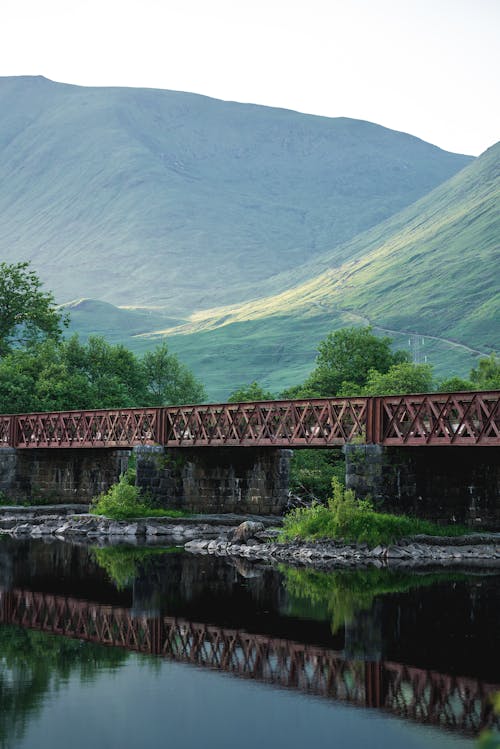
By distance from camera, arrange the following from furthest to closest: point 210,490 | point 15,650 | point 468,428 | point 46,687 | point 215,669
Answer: point 210,490 → point 468,428 → point 15,650 → point 215,669 → point 46,687

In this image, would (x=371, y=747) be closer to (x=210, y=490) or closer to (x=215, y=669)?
(x=215, y=669)

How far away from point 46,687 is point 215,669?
3.58 metres

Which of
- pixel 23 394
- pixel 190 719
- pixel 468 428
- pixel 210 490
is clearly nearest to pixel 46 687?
pixel 190 719

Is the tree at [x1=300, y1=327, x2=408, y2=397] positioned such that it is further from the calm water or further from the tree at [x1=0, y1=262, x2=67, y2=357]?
the calm water

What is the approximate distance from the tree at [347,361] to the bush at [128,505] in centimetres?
2536

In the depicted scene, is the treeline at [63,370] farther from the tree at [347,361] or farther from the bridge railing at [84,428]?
the tree at [347,361]

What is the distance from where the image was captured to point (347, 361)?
79250mm

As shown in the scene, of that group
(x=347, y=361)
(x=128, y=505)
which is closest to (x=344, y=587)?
(x=128, y=505)

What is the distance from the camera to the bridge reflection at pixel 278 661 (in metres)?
19.8

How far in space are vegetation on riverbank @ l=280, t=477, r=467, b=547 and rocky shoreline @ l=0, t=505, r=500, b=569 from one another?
321 mm

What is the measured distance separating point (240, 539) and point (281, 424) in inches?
217

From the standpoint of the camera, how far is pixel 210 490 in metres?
52.7

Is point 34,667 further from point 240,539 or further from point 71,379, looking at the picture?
point 71,379

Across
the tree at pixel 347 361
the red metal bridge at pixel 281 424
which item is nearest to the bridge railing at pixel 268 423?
the red metal bridge at pixel 281 424
